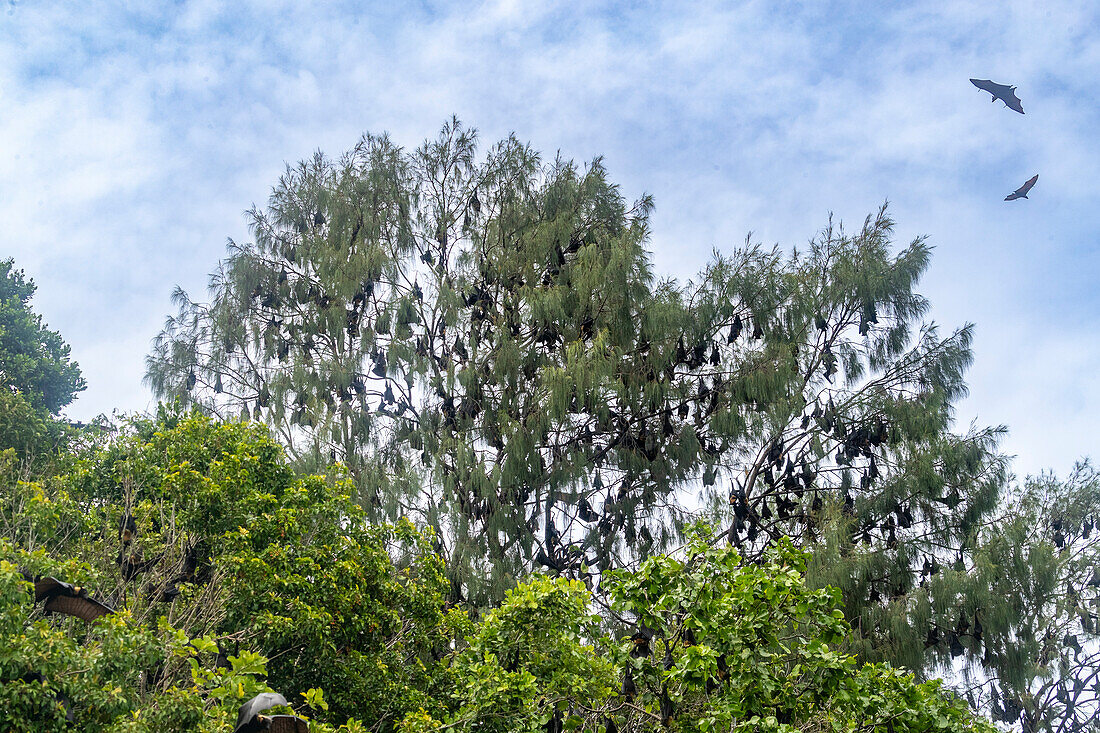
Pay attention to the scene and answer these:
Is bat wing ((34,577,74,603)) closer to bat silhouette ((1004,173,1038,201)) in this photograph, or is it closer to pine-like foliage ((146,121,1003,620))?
pine-like foliage ((146,121,1003,620))

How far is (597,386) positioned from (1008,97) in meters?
4.95

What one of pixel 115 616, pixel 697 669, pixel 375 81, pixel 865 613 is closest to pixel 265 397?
pixel 375 81

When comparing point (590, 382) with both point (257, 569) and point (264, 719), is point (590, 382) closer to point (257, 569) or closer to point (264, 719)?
point (257, 569)

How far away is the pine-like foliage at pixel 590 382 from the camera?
10742 mm

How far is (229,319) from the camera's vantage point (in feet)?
43.5

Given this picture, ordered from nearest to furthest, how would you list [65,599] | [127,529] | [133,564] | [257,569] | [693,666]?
[693,666] → [65,599] → [257,569] → [133,564] → [127,529]

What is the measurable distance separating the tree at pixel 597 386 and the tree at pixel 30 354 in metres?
A: 6.56

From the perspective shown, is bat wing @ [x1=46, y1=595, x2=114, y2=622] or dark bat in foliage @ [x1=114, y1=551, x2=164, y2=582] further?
dark bat in foliage @ [x1=114, y1=551, x2=164, y2=582]

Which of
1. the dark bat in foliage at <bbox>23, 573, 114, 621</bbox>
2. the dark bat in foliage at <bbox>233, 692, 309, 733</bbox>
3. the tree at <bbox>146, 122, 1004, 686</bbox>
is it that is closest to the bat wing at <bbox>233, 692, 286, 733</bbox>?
the dark bat in foliage at <bbox>233, 692, 309, 733</bbox>

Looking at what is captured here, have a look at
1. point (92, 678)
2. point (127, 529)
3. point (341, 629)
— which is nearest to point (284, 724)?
point (92, 678)

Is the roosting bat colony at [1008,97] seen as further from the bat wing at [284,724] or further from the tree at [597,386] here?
the bat wing at [284,724]

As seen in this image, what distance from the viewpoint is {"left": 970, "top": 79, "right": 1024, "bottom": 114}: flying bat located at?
873 centimetres

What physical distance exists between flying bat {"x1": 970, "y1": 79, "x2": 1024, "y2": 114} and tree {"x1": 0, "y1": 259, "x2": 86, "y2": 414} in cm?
1572

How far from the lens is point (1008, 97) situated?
28.8 ft
